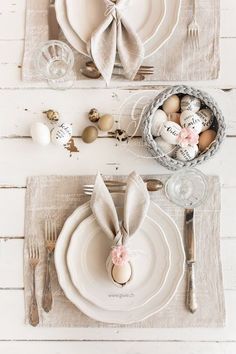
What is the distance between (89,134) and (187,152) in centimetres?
24

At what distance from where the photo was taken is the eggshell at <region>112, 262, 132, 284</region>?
4.09ft

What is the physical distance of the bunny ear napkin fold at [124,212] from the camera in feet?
4.18

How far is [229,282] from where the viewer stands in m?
1.33

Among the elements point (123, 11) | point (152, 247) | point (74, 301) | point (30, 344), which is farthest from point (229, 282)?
point (123, 11)

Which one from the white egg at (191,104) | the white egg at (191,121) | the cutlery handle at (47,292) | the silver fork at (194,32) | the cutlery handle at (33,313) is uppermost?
the silver fork at (194,32)

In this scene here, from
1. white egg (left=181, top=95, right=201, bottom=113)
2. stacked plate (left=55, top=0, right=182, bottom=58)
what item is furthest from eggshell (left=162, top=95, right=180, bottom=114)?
stacked plate (left=55, top=0, right=182, bottom=58)

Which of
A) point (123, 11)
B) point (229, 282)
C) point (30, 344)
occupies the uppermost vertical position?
point (123, 11)

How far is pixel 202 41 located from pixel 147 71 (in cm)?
15

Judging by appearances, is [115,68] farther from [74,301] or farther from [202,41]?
[74,301]

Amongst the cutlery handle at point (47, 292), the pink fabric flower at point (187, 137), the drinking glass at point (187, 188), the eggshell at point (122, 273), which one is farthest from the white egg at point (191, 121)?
the cutlery handle at point (47, 292)

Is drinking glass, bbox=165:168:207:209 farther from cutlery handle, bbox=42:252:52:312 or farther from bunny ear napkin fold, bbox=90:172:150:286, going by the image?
cutlery handle, bbox=42:252:52:312

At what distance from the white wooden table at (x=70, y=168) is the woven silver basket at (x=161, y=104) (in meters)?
0.08

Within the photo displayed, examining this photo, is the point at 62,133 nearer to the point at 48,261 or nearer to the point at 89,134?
the point at 89,134

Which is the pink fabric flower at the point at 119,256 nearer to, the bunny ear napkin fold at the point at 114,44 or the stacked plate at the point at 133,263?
the stacked plate at the point at 133,263
